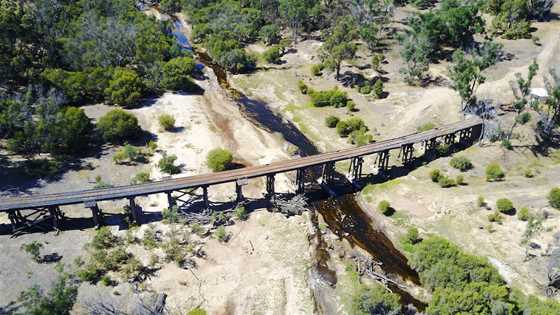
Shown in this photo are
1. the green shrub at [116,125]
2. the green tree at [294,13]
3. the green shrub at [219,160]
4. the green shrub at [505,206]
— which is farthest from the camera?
the green tree at [294,13]

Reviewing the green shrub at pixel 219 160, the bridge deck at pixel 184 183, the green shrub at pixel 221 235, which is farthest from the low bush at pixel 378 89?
the green shrub at pixel 221 235

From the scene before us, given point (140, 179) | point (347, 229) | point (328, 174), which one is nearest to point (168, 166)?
point (140, 179)

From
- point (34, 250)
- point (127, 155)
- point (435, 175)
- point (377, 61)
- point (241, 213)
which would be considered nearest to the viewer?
point (34, 250)

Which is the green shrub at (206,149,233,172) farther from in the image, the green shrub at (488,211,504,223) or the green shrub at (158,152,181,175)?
the green shrub at (488,211,504,223)

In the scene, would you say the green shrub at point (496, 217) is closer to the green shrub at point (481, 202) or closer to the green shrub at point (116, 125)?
the green shrub at point (481, 202)

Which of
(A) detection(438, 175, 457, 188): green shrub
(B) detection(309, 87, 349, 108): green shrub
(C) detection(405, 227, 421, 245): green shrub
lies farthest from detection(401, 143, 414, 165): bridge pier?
(B) detection(309, 87, 349, 108): green shrub

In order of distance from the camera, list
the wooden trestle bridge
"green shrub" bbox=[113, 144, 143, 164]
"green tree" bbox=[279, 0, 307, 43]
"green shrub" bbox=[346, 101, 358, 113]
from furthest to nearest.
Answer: "green tree" bbox=[279, 0, 307, 43]
"green shrub" bbox=[346, 101, 358, 113]
"green shrub" bbox=[113, 144, 143, 164]
the wooden trestle bridge

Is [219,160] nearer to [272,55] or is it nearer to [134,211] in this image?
[134,211]
